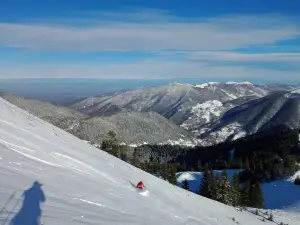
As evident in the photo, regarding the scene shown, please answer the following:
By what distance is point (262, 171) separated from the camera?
13000 centimetres

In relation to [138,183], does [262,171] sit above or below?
below

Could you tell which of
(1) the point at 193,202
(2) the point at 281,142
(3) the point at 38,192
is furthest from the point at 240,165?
(3) the point at 38,192

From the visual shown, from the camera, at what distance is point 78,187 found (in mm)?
16766

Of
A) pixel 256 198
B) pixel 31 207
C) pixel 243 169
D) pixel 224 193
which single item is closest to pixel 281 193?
pixel 256 198

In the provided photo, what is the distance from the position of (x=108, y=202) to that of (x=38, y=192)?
3.30 m

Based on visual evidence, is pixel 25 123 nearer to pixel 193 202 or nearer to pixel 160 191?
pixel 160 191

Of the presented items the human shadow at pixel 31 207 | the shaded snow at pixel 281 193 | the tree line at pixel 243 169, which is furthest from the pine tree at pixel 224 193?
the human shadow at pixel 31 207

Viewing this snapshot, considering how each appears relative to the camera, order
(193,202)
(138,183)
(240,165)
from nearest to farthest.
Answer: (138,183) → (193,202) → (240,165)

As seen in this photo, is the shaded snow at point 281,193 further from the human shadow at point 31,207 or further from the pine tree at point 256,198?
the human shadow at point 31,207

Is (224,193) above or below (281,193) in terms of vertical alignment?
above

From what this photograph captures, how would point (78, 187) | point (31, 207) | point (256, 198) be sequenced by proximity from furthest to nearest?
point (256, 198), point (78, 187), point (31, 207)

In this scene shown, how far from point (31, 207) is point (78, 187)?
4.52 metres

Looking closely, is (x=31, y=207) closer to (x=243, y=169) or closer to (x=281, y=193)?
(x=281, y=193)

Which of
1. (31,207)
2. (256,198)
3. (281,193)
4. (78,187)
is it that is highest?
(31,207)
